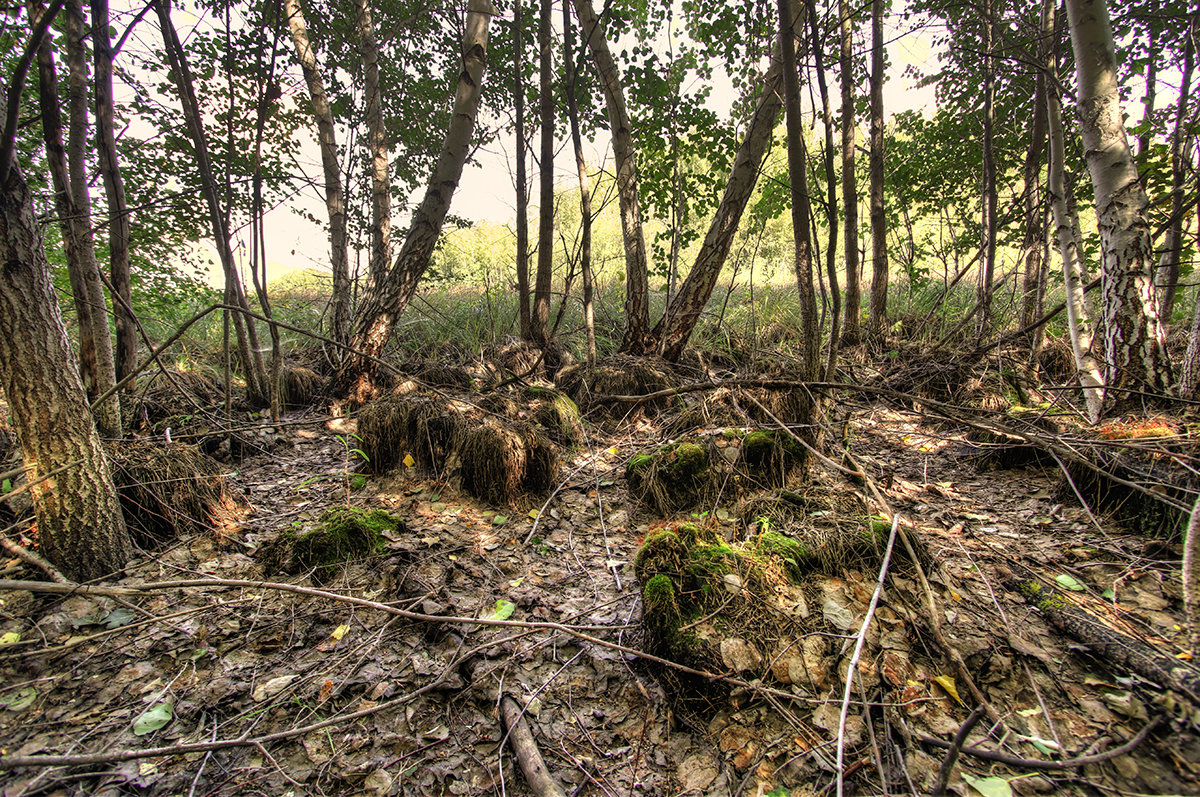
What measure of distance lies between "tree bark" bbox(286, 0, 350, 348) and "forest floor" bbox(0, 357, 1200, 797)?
12.3 ft

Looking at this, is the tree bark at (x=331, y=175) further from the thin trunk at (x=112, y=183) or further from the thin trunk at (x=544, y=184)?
the thin trunk at (x=544, y=184)

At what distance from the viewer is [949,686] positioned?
1409mm

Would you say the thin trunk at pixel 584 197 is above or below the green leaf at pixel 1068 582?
above

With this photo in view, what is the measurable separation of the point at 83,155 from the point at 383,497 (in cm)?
269

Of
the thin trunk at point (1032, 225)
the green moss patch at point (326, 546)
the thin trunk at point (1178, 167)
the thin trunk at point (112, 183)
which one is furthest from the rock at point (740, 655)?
the thin trunk at point (1032, 225)

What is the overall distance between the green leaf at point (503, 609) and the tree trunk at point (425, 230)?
330cm

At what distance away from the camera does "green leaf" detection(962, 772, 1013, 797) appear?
1119 millimetres

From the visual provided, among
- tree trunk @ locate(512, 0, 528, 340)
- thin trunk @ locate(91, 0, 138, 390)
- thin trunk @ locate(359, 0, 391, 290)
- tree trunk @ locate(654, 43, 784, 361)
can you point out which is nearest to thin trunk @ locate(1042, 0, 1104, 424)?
tree trunk @ locate(654, 43, 784, 361)

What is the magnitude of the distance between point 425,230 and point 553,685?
4358 mm

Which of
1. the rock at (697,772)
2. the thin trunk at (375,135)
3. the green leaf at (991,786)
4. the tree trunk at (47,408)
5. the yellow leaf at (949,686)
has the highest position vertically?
the thin trunk at (375,135)

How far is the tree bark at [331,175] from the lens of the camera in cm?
541

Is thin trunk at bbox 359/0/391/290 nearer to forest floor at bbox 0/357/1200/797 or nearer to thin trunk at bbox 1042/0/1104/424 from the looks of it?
forest floor at bbox 0/357/1200/797

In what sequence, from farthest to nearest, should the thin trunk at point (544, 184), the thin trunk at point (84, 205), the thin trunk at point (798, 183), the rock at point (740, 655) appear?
the thin trunk at point (544, 184), the thin trunk at point (84, 205), the thin trunk at point (798, 183), the rock at point (740, 655)

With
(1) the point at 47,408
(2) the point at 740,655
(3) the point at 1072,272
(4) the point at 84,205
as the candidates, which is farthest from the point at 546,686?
(3) the point at 1072,272
